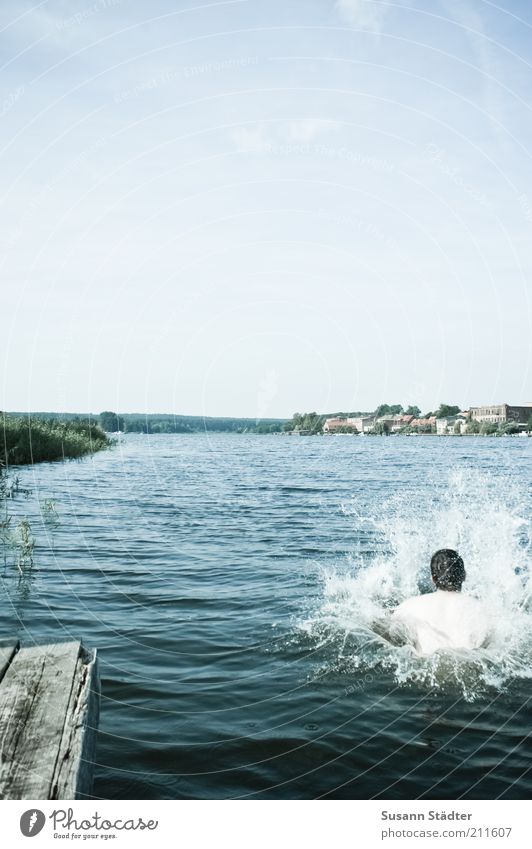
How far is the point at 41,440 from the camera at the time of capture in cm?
4259

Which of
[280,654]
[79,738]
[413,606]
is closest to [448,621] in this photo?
[413,606]

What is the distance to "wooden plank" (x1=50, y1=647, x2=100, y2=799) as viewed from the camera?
431 centimetres

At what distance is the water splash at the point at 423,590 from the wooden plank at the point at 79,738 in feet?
13.8

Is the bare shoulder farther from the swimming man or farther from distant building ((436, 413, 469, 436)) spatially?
distant building ((436, 413, 469, 436))

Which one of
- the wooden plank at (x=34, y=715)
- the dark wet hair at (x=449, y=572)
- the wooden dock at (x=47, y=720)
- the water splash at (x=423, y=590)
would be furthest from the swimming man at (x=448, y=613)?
the wooden plank at (x=34, y=715)

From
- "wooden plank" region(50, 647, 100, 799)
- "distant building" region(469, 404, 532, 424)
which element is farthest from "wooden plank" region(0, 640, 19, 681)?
"distant building" region(469, 404, 532, 424)

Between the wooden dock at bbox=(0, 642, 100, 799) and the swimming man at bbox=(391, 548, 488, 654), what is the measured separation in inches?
173

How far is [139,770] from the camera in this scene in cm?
621

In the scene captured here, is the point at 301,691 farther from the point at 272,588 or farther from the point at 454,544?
the point at 454,544

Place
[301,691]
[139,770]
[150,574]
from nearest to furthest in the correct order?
[139,770] → [301,691] → [150,574]

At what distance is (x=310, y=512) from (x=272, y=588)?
11.0m

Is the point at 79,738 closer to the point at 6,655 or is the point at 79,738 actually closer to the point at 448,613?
the point at 6,655

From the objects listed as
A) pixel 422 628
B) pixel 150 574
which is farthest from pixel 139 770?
pixel 150 574
